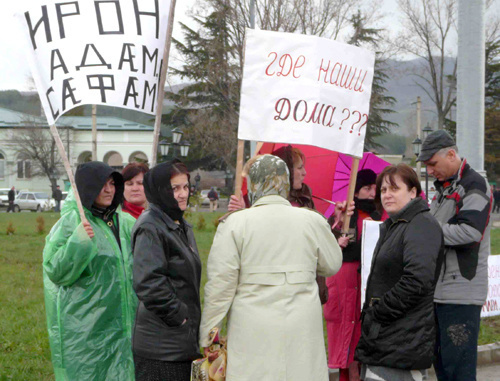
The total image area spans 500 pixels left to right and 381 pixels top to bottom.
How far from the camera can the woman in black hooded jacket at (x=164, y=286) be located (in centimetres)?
350

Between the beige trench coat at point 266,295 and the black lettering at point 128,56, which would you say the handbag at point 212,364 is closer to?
the beige trench coat at point 266,295

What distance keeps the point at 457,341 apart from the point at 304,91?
193 cm

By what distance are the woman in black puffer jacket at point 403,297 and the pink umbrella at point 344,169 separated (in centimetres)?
186

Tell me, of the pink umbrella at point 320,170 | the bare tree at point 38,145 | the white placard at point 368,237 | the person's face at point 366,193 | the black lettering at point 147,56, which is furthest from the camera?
the bare tree at point 38,145

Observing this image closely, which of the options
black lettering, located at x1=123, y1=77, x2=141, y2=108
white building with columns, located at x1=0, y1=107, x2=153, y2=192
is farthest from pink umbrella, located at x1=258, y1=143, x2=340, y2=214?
white building with columns, located at x1=0, y1=107, x2=153, y2=192

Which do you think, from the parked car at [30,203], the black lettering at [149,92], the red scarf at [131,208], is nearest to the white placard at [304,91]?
the black lettering at [149,92]

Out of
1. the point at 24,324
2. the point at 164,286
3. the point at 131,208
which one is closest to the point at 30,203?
the point at 24,324

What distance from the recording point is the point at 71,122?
68375 millimetres

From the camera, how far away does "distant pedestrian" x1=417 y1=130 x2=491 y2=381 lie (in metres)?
4.28

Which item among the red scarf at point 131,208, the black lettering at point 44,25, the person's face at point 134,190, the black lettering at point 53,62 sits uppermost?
the black lettering at point 44,25

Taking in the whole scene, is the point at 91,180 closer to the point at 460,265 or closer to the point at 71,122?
the point at 460,265

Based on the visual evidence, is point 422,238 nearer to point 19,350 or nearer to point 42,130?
point 19,350

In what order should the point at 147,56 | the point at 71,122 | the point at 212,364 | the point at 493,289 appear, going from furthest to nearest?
the point at 71,122, the point at 493,289, the point at 147,56, the point at 212,364

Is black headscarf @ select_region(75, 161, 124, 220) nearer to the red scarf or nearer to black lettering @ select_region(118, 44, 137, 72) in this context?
black lettering @ select_region(118, 44, 137, 72)
